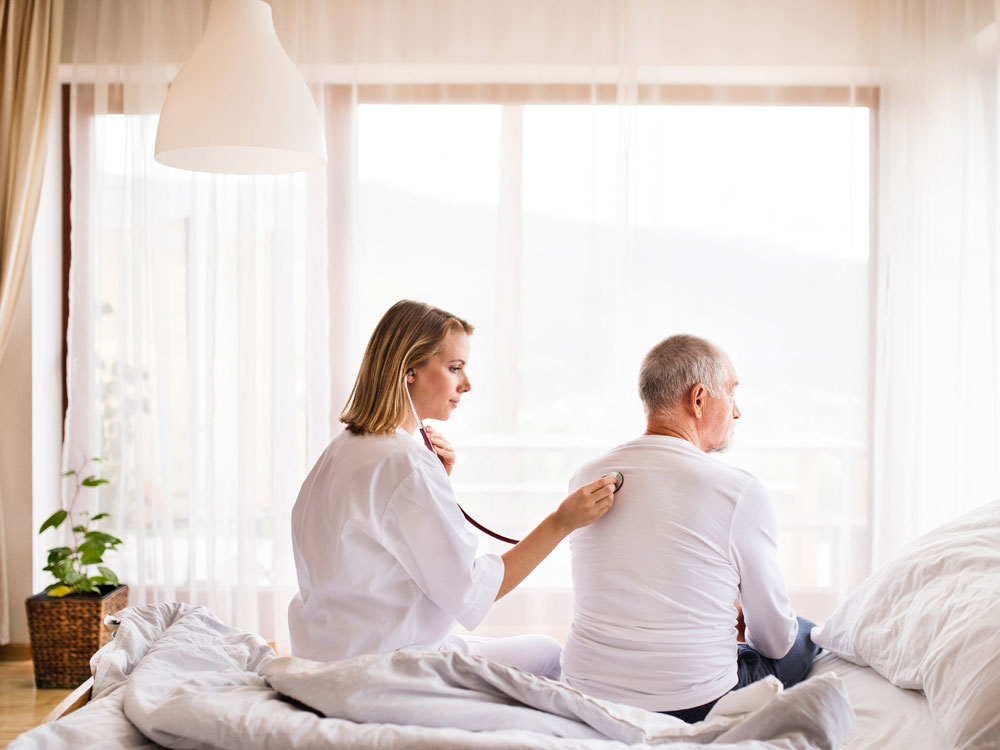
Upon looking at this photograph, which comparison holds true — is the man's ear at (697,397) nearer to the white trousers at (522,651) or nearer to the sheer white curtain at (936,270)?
the white trousers at (522,651)

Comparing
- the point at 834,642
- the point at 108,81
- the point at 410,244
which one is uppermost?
the point at 108,81

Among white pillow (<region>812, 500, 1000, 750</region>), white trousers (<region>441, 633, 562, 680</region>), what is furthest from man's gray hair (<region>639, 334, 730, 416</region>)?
white trousers (<region>441, 633, 562, 680</region>)

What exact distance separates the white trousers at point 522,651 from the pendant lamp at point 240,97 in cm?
118

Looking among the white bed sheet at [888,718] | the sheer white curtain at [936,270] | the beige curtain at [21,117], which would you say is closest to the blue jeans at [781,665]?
the white bed sheet at [888,718]

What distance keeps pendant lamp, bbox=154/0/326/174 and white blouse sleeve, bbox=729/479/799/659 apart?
1.22 metres

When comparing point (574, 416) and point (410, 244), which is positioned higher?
point (410, 244)

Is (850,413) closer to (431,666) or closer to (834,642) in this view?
(834,642)

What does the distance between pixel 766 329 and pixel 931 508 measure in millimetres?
887

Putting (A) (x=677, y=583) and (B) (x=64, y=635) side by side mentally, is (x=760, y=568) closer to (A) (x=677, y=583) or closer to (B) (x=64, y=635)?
(A) (x=677, y=583)

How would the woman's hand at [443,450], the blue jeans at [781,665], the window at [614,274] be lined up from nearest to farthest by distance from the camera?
the blue jeans at [781,665]
the woman's hand at [443,450]
the window at [614,274]

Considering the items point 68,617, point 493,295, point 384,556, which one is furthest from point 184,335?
point 384,556

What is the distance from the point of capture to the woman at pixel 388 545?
169cm

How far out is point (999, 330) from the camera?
3.05 m

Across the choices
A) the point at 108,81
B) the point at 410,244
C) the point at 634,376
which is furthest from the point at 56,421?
the point at 634,376
